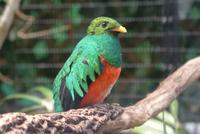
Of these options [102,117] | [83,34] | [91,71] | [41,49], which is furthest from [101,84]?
[41,49]

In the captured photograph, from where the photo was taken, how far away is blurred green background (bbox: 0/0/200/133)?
Result: 454 cm

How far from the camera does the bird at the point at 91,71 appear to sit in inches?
95.4

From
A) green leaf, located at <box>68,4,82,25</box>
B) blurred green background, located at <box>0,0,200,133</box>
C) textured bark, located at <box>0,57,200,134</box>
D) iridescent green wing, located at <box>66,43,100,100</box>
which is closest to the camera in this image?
textured bark, located at <box>0,57,200,134</box>

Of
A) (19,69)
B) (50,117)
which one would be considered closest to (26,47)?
(19,69)

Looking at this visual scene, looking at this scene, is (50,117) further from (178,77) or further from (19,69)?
(19,69)

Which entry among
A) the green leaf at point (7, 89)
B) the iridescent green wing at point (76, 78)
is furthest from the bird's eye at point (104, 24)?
the green leaf at point (7, 89)

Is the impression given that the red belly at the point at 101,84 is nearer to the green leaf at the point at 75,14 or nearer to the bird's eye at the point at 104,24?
the bird's eye at the point at 104,24

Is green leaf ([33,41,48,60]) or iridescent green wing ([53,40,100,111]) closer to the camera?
iridescent green wing ([53,40,100,111])

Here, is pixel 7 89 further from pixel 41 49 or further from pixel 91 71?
pixel 91 71

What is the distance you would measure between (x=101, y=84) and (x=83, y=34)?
7.22 ft

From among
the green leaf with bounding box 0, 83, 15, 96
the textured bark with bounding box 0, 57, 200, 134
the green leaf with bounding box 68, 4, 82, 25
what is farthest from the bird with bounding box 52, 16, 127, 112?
the green leaf with bounding box 0, 83, 15, 96

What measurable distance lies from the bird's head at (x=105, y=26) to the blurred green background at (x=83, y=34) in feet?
6.27

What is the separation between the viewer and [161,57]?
4492 millimetres

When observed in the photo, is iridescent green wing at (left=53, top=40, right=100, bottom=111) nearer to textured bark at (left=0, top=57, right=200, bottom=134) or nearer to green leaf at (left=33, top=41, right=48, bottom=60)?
textured bark at (left=0, top=57, right=200, bottom=134)
